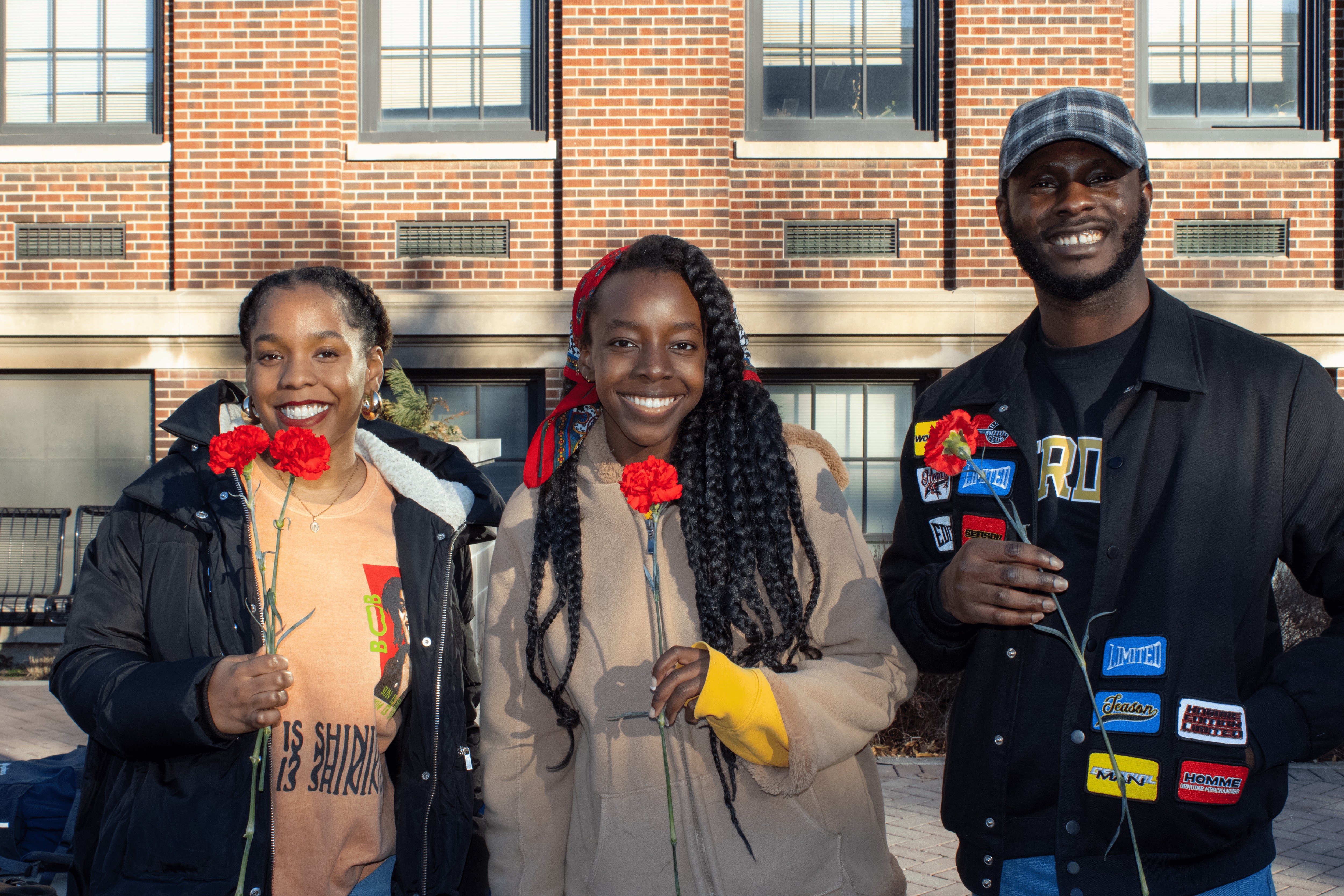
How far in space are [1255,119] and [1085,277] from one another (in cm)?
770

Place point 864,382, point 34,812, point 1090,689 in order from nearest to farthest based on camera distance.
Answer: point 1090,689
point 34,812
point 864,382

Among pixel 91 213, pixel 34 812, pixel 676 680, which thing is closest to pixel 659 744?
pixel 676 680

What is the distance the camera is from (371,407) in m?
2.79

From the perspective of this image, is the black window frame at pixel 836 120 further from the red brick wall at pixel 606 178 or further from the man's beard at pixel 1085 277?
the man's beard at pixel 1085 277

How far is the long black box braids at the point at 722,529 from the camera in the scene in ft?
6.68

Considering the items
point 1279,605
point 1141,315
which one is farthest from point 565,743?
point 1279,605

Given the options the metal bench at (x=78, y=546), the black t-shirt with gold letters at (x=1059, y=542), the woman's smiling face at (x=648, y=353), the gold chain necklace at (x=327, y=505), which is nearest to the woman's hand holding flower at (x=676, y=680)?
the woman's smiling face at (x=648, y=353)

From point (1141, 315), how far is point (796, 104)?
261 inches

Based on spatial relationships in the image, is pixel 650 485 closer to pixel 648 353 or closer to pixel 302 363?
pixel 648 353

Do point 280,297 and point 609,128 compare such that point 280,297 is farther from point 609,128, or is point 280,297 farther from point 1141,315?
point 609,128

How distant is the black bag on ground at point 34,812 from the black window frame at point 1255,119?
27.4 feet

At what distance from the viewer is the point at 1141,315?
2.27m

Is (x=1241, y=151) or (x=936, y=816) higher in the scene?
(x=1241, y=151)

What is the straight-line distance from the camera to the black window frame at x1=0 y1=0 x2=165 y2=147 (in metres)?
8.49
